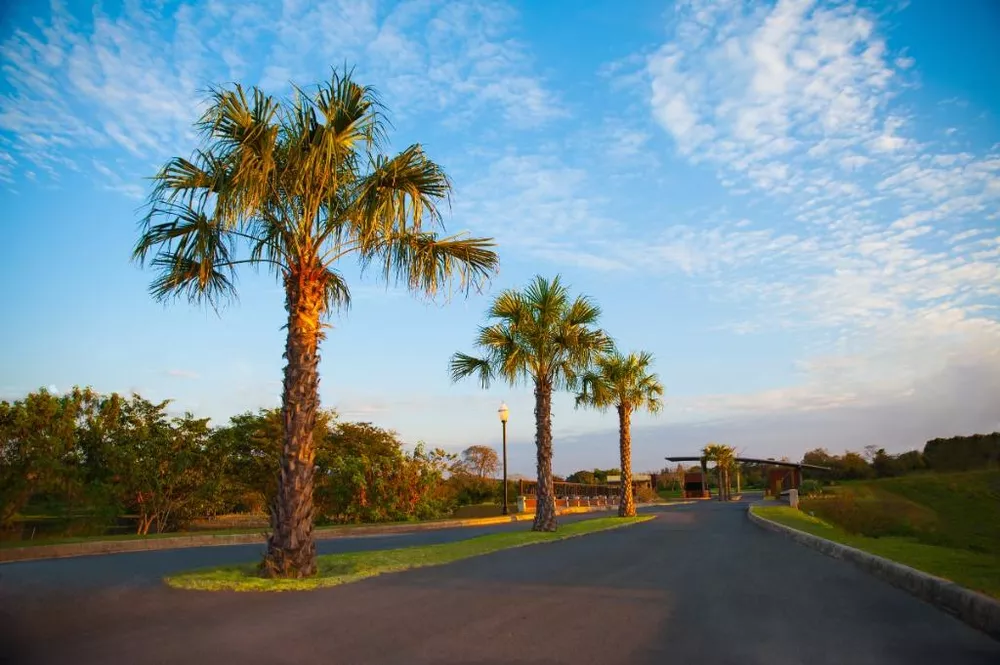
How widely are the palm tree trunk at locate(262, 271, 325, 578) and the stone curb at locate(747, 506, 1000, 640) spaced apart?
798 centimetres

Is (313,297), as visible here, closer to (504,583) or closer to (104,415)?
(504,583)

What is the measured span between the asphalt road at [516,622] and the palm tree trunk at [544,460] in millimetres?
10827

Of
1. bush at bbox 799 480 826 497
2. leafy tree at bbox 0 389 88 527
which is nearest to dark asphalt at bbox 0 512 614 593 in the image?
leafy tree at bbox 0 389 88 527

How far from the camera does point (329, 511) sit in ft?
93.4

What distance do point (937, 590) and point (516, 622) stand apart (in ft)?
15.7

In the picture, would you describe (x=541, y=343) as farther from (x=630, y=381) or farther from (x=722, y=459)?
(x=722, y=459)

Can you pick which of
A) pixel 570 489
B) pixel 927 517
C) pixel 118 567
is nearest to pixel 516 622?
pixel 118 567

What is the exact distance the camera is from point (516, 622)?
6.73 m

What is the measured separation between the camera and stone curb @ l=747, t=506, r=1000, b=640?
620 cm

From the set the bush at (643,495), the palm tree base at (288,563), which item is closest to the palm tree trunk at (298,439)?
the palm tree base at (288,563)

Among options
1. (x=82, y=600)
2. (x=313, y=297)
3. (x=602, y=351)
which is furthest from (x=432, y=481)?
(x=82, y=600)

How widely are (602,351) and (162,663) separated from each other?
1959 cm

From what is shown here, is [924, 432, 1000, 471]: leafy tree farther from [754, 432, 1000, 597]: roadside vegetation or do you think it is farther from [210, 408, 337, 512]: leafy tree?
[210, 408, 337, 512]: leafy tree

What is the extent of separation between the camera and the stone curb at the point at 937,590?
244 inches
